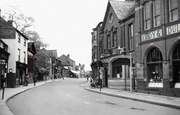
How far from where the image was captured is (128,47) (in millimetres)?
24328

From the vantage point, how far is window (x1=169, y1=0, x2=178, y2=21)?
54.3 feet

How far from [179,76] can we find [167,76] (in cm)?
89

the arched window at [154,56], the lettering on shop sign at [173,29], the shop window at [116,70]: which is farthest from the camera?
the shop window at [116,70]

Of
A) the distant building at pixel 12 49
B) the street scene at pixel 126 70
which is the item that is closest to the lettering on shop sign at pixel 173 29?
the street scene at pixel 126 70

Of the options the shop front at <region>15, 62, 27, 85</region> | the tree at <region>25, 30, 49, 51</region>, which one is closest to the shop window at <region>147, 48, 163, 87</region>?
the shop front at <region>15, 62, 27, 85</region>

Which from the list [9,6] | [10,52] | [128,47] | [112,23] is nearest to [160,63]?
[128,47]

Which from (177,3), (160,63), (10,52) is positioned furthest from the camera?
(10,52)

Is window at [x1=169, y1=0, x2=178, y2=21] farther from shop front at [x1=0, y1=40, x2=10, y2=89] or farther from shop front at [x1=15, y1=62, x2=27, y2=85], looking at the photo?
shop front at [x1=15, y1=62, x2=27, y2=85]

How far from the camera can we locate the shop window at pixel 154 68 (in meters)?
18.4

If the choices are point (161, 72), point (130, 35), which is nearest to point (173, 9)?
point (161, 72)

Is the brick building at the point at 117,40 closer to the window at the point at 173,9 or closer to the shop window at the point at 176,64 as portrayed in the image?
the window at the point at 173,9

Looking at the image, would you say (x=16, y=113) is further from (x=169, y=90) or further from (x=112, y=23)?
(x=112, y=23)

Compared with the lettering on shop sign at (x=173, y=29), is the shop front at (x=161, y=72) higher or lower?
lower

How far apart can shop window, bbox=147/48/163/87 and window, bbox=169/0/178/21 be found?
10.1 feet
